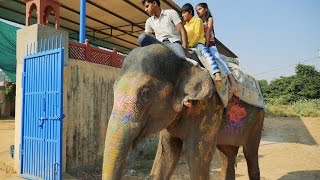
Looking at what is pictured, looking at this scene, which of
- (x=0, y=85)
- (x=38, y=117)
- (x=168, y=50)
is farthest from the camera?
(x=0, y=85)

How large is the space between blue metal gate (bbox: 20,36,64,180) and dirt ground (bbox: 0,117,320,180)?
669 millimetres

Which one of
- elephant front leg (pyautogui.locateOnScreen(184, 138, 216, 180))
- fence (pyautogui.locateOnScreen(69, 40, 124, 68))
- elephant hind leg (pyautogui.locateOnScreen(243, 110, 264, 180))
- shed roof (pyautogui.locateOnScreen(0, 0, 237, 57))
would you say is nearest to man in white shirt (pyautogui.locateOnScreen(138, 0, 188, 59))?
elephant front leg (pyautogui.locateOnScreen(184, 138, 216, 180))

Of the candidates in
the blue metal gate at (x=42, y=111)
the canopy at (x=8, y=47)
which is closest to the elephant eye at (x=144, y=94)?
the blue metal gate at (x=42, y=111)

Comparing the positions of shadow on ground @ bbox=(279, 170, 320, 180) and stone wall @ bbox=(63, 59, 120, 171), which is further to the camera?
shadow on ground @ bbox=(279, 170, 320, 180)

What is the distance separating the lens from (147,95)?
282cm

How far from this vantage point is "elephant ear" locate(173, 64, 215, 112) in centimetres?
→ 309

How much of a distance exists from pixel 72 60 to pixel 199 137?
13.8ft

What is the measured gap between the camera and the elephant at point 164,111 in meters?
2.60

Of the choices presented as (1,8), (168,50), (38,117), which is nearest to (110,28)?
(1,8)

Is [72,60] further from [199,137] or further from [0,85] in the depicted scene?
[0,85]

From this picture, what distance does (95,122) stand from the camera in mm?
7410

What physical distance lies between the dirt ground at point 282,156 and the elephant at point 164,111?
366 cm

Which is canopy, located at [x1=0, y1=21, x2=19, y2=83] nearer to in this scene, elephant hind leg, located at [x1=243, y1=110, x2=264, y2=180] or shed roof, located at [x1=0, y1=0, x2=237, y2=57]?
shed roof, located at [x1=0, y1=0, x2=237, y2=57]

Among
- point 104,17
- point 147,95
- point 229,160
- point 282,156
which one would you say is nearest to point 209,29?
point 147,95
